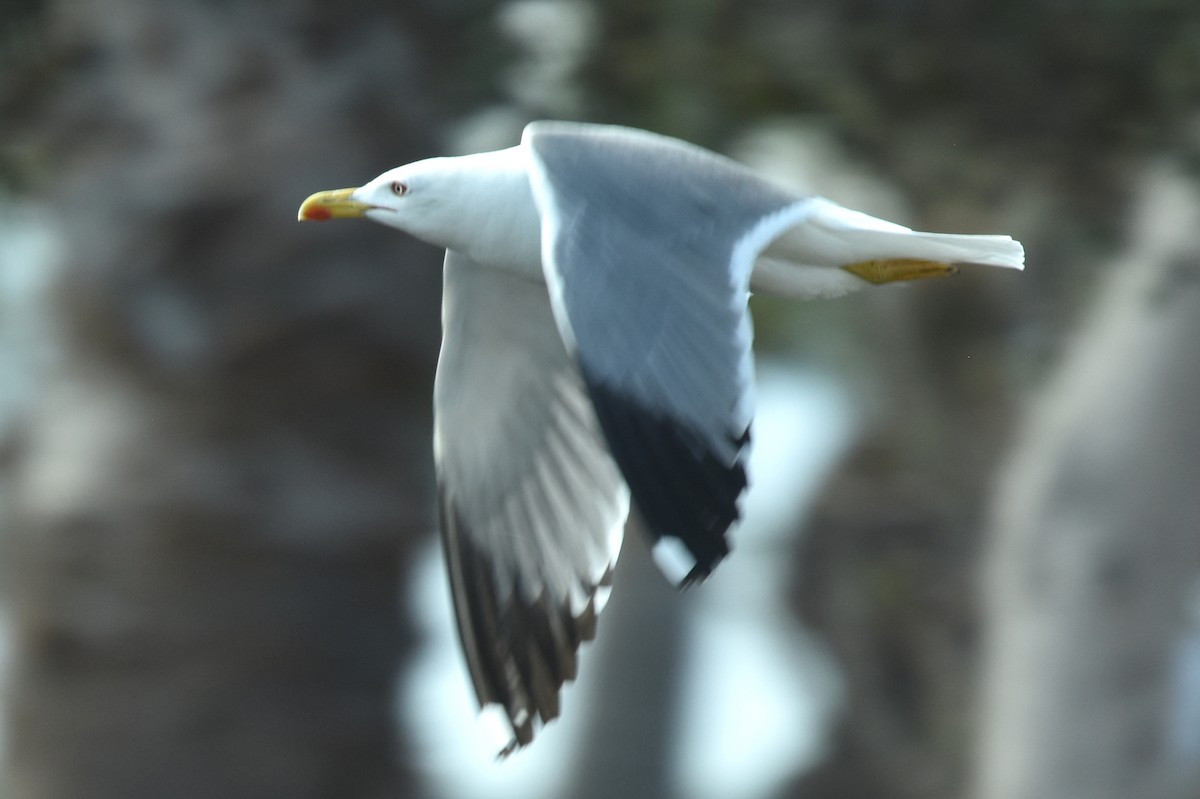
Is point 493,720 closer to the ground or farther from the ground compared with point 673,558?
closer to the ground

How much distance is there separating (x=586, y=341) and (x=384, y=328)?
Result: 1.78 metres

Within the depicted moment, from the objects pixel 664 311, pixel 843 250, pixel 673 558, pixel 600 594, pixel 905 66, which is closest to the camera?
pixel 673 558

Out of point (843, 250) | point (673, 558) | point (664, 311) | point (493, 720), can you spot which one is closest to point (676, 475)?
point (673, 558)

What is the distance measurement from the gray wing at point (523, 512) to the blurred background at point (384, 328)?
60 centimetres

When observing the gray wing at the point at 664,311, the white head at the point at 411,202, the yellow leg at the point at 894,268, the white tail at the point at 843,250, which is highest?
the gray wing at the point at 664,311

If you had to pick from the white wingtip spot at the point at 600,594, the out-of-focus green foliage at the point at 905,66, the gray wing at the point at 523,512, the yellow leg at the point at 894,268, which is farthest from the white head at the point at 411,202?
the out-of-focus green foliage at the point at 905,66

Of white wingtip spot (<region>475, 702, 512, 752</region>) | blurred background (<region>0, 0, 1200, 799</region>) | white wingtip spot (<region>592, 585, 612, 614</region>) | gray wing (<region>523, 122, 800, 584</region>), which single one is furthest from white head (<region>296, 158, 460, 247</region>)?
blurred background (<region>0, 0, 1200, 799</region>)

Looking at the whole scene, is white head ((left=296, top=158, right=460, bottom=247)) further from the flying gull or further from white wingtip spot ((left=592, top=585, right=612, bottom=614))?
white wingtip spot ((left=592, top=585, right=612, bottom=614))

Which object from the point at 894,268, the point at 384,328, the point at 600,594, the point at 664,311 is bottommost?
the point at 384,328

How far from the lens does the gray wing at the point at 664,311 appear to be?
171 centimetres

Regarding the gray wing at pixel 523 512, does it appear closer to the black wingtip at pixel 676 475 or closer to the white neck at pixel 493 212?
the white neck at pixel 493 212

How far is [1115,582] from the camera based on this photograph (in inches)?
167

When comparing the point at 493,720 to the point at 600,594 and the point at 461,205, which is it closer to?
the point at 600,594

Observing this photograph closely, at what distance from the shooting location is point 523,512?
103 inches
